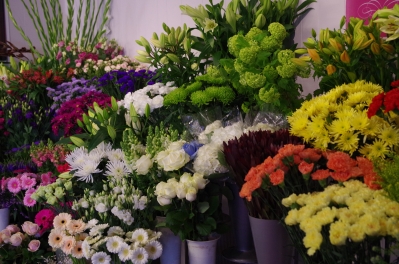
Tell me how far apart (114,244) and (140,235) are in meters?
0.09

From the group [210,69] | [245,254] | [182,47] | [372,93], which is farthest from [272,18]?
[245,254]

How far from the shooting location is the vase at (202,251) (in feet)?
5.08

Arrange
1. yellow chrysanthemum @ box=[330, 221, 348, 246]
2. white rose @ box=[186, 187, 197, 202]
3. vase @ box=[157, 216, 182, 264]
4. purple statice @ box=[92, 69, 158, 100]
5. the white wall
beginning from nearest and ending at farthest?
yellow chrysanthemum @ box=[330, 221, 348, 246], white rose @ box=[186, 187, 197, 202], vase @ box=[157, 216, 182, 264], the white wall, purple statice @ box=[92, 69, 158, 100]

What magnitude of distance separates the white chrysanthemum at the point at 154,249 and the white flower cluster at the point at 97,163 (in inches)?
11.2

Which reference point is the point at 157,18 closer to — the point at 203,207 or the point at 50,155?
the point at 50,155

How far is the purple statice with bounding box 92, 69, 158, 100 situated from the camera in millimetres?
2820

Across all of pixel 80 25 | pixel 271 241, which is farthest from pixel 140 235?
pixel 80 25

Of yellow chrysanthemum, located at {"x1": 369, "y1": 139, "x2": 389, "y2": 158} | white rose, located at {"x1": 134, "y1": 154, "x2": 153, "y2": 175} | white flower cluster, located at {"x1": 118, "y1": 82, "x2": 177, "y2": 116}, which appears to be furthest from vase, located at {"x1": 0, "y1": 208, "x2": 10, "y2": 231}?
yellow chrysanthemum, located at {"x1": 369, "y1": 139, "x2": 389, "y2": 158}

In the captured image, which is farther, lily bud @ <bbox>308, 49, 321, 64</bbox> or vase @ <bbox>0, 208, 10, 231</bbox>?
vase @ <bbox>0, 208, 10, 231</bbox>

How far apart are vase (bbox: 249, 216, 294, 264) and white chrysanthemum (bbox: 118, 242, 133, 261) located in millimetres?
425

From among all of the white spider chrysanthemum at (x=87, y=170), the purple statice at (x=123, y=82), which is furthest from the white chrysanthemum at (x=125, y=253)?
the purple statice at (x=123, y=82)

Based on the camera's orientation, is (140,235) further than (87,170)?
No

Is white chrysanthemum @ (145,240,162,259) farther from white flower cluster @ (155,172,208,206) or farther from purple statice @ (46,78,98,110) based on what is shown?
purple statice @ (46,78,98,110)

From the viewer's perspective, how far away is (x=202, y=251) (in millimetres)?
1554
